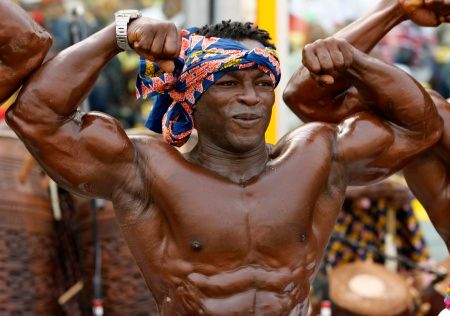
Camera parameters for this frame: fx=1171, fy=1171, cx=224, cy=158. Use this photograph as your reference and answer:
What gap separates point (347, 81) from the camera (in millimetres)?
3668

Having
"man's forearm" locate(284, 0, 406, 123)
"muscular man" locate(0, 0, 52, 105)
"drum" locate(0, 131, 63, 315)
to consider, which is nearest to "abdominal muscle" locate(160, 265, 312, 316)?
"man's forearm" locate(284, 0, 406, 123)

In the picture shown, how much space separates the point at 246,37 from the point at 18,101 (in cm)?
69

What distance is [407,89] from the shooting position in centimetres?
348

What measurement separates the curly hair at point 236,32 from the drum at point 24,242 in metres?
2.12

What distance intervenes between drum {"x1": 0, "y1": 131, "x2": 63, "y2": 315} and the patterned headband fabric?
196 centimetres

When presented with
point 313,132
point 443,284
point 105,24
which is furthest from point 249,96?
point 105,24

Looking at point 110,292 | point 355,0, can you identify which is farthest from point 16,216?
point 355,0

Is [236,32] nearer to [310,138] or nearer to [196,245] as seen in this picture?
[310,138]

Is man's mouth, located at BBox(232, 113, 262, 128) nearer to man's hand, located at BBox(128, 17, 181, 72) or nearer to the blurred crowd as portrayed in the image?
man's hand, located at BBox(128, 17, 181, 72)

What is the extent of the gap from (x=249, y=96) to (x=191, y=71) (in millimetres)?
181

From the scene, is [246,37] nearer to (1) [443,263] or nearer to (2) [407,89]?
(2) [407,89]

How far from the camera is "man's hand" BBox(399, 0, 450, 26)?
140 inches

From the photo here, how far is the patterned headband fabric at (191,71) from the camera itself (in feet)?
10.8

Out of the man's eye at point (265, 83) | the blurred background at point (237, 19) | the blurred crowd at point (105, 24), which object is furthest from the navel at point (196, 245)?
the blurred crowd at point (105, 24)
